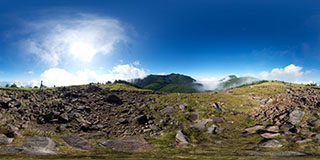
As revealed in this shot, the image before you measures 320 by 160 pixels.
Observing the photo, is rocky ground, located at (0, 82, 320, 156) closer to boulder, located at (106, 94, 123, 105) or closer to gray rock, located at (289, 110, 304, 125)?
gray rock, located at (289, 110, 304, 125)

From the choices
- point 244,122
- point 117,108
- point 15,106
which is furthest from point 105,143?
point 244,122

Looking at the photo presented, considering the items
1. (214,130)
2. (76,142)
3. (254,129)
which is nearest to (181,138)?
(214,130)

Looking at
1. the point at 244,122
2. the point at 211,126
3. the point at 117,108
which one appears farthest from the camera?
the point at 117,108

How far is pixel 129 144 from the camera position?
29.6 meters

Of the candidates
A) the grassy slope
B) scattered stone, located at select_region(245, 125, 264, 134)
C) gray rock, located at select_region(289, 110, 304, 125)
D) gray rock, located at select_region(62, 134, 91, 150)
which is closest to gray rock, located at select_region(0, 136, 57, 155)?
gray rock, located at select_region(62, 134, 91, 150)

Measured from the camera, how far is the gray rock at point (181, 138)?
1205 inches

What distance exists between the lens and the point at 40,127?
33.2m

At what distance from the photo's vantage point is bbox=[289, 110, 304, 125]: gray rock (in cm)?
3450

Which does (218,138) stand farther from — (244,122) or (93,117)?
(93,117)

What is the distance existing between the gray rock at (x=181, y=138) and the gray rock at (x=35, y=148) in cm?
2029

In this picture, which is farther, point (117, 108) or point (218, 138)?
point (117, 108)

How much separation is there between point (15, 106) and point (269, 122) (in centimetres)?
5925

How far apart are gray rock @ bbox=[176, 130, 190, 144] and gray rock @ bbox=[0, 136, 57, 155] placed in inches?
799

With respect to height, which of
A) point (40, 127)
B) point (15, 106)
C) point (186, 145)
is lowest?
point (186, 145)
